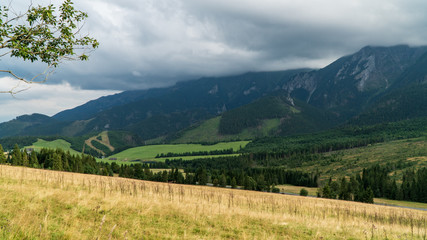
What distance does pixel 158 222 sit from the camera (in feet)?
44.0

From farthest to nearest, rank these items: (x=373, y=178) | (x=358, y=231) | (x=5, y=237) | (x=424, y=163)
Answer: (x=424, y=163) < (x=373, y=178) < (x=358, y=231) < (x=5, y=237)

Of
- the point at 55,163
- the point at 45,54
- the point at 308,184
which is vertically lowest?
the point at 308,184

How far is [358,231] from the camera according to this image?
16016 millimetres

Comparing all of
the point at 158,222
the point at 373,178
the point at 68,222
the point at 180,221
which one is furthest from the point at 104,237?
the point at 373,178

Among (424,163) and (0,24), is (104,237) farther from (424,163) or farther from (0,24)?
(424,163)

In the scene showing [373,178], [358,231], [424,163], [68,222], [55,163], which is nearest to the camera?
[68,222]


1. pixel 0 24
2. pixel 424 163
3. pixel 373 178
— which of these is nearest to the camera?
pixel 0 24

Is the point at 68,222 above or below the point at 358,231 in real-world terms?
above

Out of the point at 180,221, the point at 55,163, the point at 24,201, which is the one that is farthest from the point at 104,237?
the point at 55,163

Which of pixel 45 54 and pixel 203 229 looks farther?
pixel 203 229

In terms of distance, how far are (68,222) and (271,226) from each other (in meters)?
10.5

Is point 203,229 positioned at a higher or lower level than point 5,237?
lower

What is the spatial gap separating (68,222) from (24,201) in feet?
13.7

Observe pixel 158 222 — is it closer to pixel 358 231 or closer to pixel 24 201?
pixel 24 201
